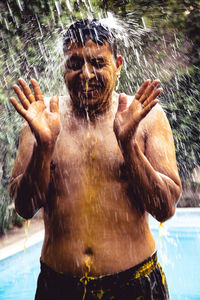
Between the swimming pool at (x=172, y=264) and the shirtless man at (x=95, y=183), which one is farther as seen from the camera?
the swimming pool at (x=172, y=264)

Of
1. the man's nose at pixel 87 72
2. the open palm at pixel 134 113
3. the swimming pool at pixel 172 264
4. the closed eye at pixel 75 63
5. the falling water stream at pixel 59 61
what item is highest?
the closed eye at pixel 75 63

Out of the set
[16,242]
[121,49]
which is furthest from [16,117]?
[121,49]

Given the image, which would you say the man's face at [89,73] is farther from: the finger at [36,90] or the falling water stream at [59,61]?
the falling water stream at [59,61]

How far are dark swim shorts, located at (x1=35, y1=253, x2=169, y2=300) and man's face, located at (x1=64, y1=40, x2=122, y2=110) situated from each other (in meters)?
0.76

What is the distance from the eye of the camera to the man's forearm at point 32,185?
1.38 metres

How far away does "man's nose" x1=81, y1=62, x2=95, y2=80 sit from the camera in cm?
153

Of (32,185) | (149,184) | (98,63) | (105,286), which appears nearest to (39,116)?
(32,185)

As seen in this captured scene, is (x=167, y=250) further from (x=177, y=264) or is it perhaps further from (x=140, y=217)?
(x=140, y=217)

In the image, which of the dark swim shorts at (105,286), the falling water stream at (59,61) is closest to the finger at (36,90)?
the dark swim shorts at (105,286)

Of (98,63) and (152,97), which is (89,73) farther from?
(152,97)

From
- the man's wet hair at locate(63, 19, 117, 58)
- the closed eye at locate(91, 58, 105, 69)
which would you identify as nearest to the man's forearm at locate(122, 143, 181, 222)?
the closed eye at locate(91, 58, 105, 69)

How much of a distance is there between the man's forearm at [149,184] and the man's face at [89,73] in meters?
0.33

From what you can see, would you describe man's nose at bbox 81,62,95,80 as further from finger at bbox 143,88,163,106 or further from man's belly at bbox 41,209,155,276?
man's belly at bbox 41,209,155,276

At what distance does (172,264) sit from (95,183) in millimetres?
4921
